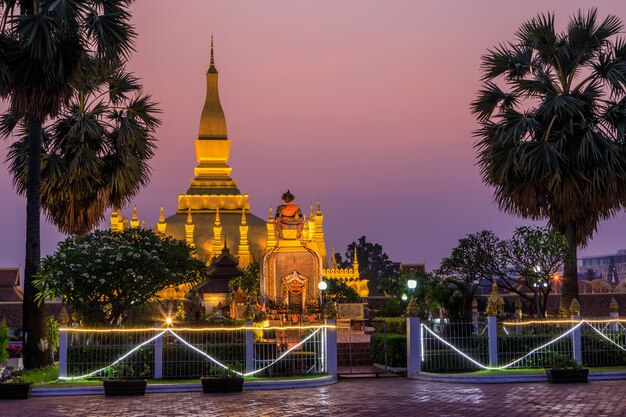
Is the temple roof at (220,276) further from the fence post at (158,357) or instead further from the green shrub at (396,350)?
the fence post at (158,357)

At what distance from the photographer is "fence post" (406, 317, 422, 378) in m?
23.2

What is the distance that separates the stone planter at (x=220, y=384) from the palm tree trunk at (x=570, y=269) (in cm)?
1035

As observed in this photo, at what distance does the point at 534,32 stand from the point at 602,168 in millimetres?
4026

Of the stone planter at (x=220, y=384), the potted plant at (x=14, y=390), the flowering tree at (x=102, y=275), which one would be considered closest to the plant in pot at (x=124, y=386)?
the stone planter at (x=220, y=384)

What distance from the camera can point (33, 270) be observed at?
2373cm

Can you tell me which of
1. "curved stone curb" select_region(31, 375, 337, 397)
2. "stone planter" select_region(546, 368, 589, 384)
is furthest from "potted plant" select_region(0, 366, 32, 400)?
"stone planter" select_region(546, 368, 589, 384)

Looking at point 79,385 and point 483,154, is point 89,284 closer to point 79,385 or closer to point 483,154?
point 79,385

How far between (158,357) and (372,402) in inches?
228

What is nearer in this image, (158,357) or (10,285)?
(158,357)

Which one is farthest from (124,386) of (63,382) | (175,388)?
(63,382)

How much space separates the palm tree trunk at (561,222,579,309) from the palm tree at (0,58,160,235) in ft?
35.4

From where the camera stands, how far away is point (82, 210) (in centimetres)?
2884

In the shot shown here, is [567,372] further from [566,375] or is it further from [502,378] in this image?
[502,378]

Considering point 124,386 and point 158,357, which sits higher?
point 158,357
